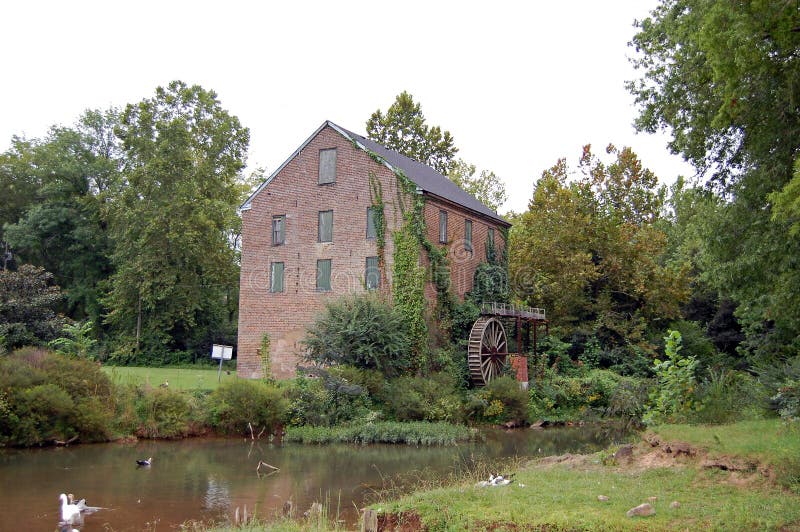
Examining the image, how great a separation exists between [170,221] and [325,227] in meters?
12.0

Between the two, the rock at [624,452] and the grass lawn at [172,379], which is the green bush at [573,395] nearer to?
the grass lawn at [172,379]

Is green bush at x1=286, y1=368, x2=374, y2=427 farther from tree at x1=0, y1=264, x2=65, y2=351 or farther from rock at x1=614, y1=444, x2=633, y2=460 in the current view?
rock at x1=614, y1=444, x2=633, y2=460

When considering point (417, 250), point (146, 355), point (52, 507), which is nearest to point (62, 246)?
point (146, 355)

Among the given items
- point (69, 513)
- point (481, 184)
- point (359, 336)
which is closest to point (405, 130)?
point (481, 184)

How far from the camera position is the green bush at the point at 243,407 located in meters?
21.3

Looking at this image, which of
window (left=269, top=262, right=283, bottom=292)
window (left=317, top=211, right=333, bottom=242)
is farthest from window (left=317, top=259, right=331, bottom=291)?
window (left=269, top=262, right=283, bottom=292)

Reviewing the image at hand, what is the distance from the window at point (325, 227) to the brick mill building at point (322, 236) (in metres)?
0.04

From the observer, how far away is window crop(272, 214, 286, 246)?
29344 mm

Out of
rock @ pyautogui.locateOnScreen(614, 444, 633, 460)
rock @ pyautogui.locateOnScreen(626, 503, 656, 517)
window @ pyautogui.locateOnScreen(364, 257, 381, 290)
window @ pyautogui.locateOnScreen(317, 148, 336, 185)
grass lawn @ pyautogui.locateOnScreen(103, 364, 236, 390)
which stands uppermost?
window @ pyautogui.locateOnScreen(317, 148, 336, 185)

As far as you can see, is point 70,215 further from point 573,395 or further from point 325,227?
point 573,395

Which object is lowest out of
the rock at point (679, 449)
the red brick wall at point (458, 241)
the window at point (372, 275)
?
the rock at point (679, 449)

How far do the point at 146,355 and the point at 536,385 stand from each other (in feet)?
70.4

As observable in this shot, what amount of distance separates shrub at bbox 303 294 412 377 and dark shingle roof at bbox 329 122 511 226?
559cm

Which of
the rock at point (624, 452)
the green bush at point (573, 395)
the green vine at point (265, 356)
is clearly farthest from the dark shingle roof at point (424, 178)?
the rock at point (624, 452)
